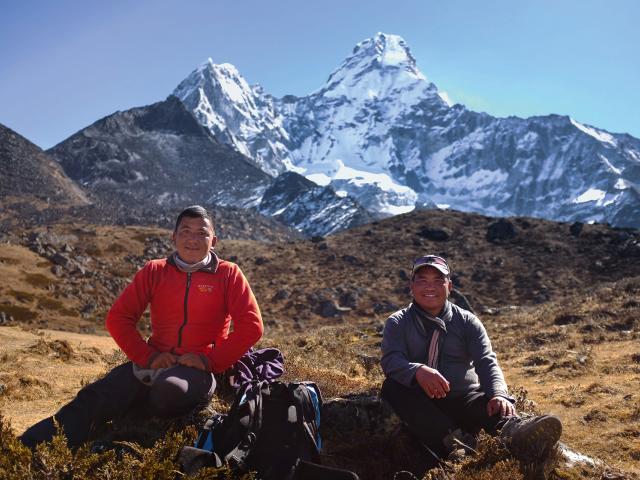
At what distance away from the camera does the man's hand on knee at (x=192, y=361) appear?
5363 mm

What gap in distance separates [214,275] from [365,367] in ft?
22.8

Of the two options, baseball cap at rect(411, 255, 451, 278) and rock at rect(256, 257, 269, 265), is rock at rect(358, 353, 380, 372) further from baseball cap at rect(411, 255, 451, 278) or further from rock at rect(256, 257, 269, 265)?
rock at rect(256, 257, 269, 265)

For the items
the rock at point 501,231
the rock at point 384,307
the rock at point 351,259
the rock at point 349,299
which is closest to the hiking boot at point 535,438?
the rock at point 384,307

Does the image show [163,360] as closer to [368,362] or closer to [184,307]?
[184,307]

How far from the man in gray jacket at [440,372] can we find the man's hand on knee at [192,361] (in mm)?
1875

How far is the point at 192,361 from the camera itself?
536 cm

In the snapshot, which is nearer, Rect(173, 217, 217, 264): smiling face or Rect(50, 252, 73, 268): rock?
Rect(173, 217, 217, 264): smiling face

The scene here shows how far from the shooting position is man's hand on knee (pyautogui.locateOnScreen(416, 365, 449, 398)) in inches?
201

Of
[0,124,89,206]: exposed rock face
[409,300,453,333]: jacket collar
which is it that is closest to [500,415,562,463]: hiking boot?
[409,300,453,333]: jacket collar

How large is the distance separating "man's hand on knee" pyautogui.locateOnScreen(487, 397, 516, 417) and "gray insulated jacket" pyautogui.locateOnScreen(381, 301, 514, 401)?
29 centimetres

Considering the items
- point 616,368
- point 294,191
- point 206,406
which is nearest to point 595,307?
point 616,368

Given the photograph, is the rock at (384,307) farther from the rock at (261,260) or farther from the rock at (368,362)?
the rock at (368,362)

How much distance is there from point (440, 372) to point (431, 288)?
34.7 inches

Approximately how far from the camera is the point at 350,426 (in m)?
6.09
